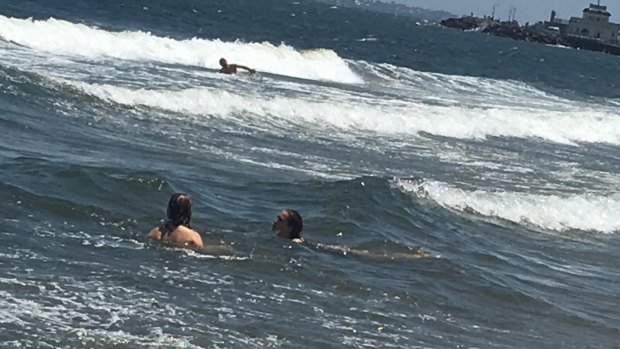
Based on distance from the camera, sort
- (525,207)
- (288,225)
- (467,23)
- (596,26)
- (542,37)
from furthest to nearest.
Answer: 1. (467,23)
2. (596,26)
3. (542,37)
4. (525,207)
5. (288,225)

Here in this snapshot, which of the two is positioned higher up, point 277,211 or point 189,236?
point 189,236

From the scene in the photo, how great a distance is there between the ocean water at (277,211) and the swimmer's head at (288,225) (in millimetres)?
139

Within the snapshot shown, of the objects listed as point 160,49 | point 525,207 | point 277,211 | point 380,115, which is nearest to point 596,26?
point 160,49

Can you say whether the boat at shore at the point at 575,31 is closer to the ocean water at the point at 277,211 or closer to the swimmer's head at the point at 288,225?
the ocean water at the point at 277,211

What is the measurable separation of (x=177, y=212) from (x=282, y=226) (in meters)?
1.47

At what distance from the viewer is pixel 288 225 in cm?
1320

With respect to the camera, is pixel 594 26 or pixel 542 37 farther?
pixel 594 26

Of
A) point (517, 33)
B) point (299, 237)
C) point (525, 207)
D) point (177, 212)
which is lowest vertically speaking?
point (525, 207)

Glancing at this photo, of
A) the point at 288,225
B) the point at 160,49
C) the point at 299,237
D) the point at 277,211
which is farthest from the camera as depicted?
the point at 160,49

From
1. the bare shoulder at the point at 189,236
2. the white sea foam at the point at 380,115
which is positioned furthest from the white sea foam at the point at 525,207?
the white sea foam at the point at 380,115

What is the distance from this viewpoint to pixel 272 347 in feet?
30.2

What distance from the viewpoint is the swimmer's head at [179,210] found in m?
12.1

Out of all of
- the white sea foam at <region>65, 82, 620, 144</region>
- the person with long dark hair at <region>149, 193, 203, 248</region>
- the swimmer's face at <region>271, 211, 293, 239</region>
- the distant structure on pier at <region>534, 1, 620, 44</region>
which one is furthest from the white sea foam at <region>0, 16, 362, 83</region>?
the distant structure on pier at <region>534, 1, 620, 44</region>

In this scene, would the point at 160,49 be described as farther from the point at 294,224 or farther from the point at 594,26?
the point at 594,26
